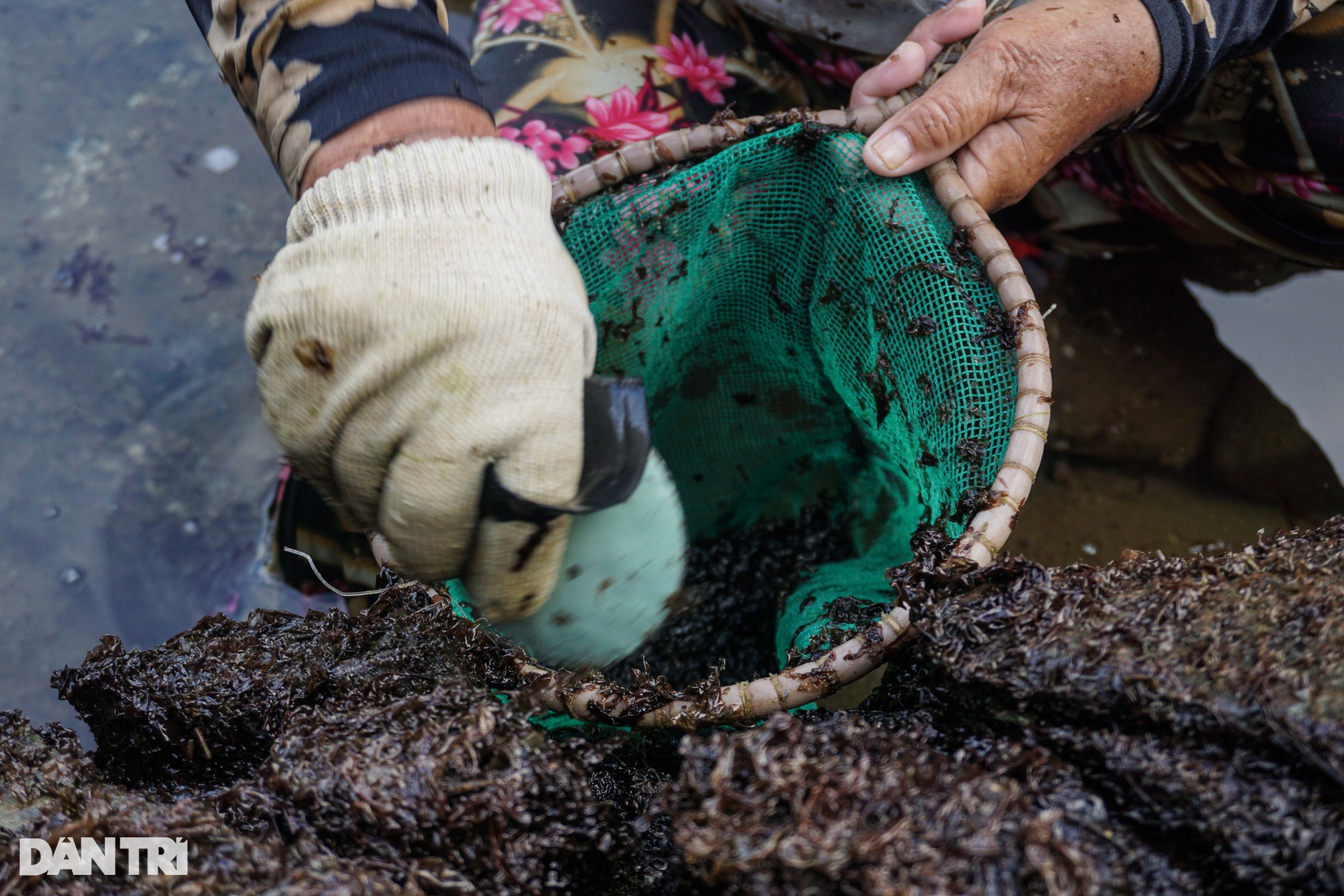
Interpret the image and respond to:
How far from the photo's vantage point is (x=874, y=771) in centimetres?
100

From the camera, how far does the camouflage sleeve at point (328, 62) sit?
1328 mm

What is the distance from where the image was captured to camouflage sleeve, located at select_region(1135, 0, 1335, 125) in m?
1.70

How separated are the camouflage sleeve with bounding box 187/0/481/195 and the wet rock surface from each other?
80 centimetres

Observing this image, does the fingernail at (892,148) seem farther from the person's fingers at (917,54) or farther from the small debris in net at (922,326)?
the small debris in net at (922,326)

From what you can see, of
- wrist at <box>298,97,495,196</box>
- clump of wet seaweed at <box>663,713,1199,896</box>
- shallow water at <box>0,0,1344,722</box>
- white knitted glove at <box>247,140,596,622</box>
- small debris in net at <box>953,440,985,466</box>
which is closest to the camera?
clump of wet seaweed at <box>663,713,1199,896</box>

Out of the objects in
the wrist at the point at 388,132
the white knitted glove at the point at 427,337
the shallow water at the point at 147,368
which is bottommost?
the shallow water at the point at 147,368

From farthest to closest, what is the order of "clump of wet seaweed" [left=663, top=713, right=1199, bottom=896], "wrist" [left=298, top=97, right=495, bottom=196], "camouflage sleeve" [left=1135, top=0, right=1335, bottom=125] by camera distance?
"camouflage sleeve" [left=1135, top=0, right=1335, bottom=125] → "wrist" [left=298, top=97, right=495, bottom=196] → "clump of wet seaweed" [left=663, top=713, right=1199, bottom=896]

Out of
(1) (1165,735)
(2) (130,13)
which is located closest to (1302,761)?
(1) (1165,735)

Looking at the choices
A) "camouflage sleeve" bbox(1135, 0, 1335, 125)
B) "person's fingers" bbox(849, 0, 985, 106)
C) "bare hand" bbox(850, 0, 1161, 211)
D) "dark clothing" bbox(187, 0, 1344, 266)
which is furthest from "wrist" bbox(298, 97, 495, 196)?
"camouflage sleeve" bbox(1135, 0, 1335, 125)

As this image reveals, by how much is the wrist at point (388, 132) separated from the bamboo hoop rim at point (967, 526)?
383mm

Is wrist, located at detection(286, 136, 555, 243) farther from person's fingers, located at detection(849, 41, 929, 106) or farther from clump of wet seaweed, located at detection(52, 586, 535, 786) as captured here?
person's fingers, located at detection(849, 41, 929, 106)

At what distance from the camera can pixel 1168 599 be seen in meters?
1.12

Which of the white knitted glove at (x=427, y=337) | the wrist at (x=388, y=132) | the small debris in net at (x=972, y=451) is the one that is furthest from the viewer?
the small debris in net at (x=972, y=451)
